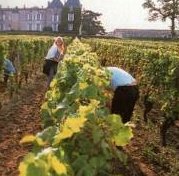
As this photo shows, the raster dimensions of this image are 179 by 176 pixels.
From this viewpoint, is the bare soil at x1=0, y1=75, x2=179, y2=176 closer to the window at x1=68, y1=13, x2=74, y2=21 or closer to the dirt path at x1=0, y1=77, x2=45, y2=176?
the dirt path at x1=0, y1=77, x2=45, y2=176

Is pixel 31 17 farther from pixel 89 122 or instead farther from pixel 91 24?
pixel 89 122

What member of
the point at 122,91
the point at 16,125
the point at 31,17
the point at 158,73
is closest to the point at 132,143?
the point at 122,91

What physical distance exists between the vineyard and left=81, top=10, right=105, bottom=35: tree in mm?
86210

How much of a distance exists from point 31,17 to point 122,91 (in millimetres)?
148603

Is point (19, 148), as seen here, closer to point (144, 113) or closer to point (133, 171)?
point (133, 171)

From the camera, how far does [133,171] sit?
880 centimetres

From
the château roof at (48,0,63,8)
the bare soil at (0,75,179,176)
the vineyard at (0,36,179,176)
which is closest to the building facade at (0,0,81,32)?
the château roof at (48,0,63,8)

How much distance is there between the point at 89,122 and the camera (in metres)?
4.16

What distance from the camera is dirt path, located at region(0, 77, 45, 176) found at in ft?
29.9

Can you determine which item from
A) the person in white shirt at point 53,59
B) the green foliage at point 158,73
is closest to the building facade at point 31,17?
the green foliage at point 158,73

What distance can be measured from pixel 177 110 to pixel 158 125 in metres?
2.25

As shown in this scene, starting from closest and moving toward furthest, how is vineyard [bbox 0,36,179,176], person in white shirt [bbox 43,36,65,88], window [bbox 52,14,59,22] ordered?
vineyard [bbox 0,36,179,176] < person in white shirt [bbox 43,36,65,88] < window [bbox 52,14,59,22]

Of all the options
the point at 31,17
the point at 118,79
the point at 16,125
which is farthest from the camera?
the point at 31,17

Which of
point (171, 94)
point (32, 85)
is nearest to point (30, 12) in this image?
point (32, 85)
